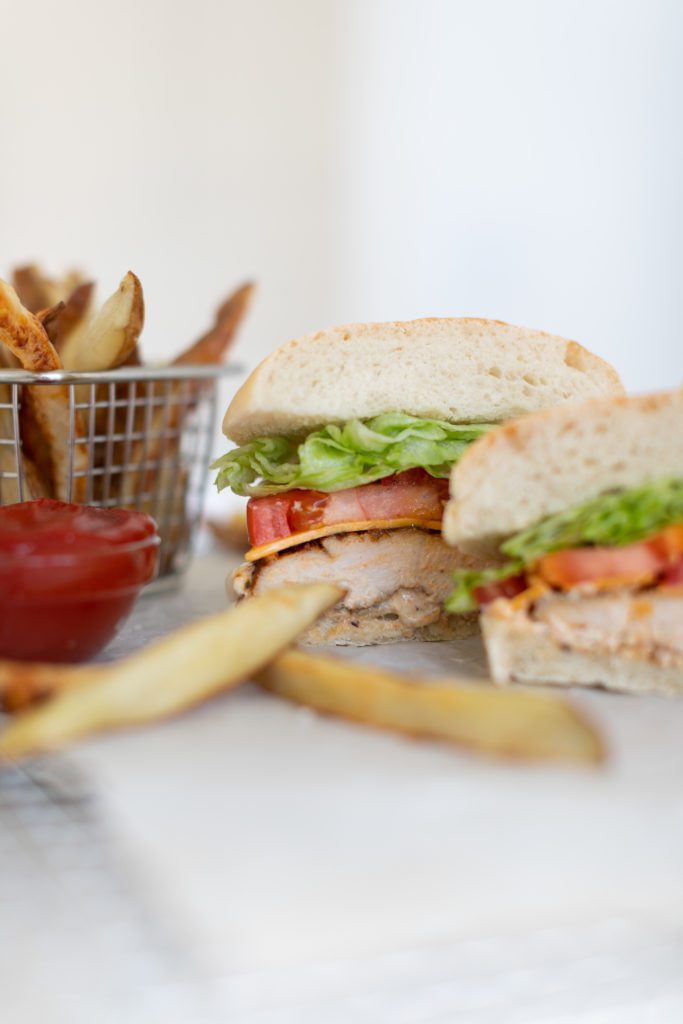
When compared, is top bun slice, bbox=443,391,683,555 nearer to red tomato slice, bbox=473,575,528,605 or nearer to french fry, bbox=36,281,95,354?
red tomato slice, bbox=473,575,528,605

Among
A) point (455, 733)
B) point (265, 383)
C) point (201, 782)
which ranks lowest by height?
point (201, 782)

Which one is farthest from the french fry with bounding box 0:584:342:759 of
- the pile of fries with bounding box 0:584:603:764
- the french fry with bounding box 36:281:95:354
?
the french fry with bounding box 36:281:95:354

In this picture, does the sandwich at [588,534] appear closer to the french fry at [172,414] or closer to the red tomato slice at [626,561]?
the red tomato slice at [626,561]

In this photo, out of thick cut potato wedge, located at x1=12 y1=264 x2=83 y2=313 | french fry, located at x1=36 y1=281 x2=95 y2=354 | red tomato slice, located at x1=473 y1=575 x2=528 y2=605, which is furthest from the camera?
thick cut potato wedge, located at x1=12 y1=264 x2=83 y2=313

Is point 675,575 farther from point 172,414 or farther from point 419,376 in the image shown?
point 172,414

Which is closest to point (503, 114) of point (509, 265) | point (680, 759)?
point (509, 265)

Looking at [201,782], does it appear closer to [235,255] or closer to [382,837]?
[382,837]

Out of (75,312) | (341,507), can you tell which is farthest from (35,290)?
(341,507)

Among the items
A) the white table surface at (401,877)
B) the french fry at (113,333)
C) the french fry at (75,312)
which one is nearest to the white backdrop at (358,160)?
the french fry at (75,312)
